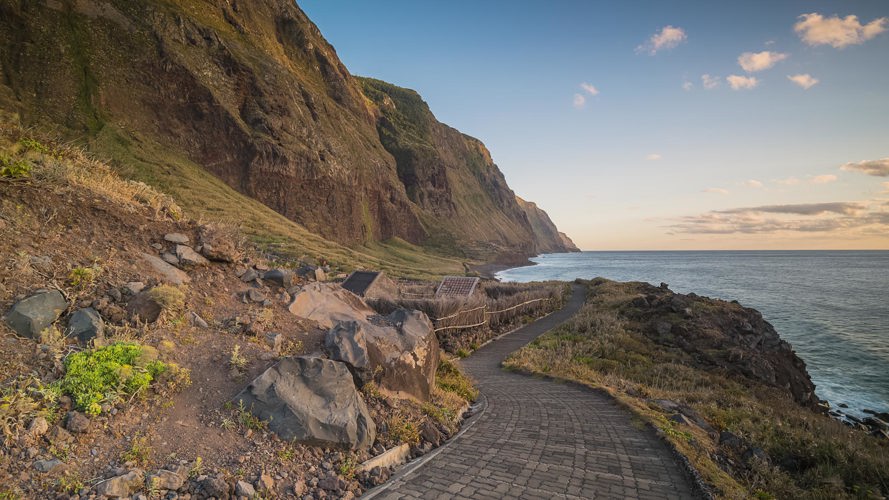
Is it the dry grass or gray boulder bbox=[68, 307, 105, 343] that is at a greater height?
gray boulder bbox=[68, 307, 105, 343]

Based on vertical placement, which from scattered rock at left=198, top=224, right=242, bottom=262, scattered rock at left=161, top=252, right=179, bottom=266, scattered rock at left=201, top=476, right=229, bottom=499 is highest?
scattered rock at left=198, top=224, right=242, bottom=262

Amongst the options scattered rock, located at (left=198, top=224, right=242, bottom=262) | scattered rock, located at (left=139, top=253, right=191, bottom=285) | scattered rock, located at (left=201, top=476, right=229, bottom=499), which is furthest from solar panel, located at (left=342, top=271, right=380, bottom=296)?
scattered rock, located at (left=201, top=476, right=229, bottom=499)

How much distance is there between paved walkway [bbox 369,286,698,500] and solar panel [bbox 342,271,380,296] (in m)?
11.6

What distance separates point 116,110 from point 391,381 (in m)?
50.8

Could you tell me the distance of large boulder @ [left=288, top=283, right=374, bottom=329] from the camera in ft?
26.1

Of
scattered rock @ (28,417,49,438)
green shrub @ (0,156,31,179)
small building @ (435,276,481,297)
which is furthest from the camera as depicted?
small building @ (435,276,481,297)

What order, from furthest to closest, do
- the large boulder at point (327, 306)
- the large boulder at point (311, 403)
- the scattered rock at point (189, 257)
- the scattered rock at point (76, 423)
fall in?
the large boulder at point (327, 306) < the scattered rock at point (189, 257) < the large boulder at point (311, 403) < the scattered rock at point (76, 423)

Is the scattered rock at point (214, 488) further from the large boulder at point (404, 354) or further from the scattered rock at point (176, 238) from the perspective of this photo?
the scattered rock at point (176, 238)

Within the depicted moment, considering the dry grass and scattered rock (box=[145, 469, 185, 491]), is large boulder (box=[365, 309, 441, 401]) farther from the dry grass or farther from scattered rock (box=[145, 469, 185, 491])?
the dry grass

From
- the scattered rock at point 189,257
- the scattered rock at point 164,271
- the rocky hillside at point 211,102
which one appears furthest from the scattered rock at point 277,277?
the rocky hillside at point 211,102

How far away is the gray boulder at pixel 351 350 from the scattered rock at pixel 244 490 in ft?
7.97

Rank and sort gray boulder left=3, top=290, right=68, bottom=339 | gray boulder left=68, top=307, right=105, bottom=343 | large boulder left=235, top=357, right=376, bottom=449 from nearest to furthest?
1. gray boulder left=3, top=290, right=68, bottom=339
2. gray boulder left=68, top=307, right=105, bottom=343
3. large boulder left=235, top=357, right=376, bottom=449

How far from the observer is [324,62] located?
3100 inches

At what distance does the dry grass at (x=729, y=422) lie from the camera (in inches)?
287
